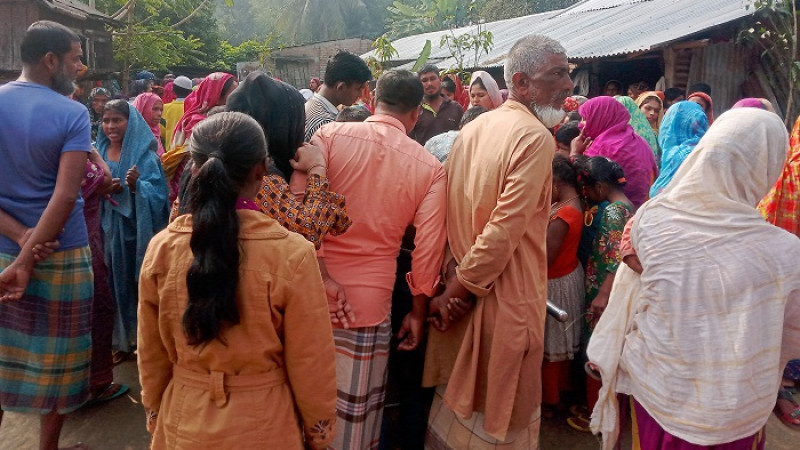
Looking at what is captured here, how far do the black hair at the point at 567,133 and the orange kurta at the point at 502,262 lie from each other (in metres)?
1.97

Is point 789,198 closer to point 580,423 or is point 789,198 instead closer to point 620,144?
point 620,144

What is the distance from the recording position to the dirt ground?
9.87 ft

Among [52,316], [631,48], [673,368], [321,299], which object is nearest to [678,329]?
[673,368]

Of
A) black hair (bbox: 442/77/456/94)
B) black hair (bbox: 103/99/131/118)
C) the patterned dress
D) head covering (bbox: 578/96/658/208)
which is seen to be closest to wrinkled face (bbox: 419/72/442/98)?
black hair (bbox: 442/77/456/94)

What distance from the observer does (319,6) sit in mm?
36250

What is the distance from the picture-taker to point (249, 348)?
62.7 inches

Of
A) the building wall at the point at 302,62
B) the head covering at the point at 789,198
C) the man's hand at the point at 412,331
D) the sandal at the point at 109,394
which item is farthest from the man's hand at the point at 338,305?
the building wall at the point at 302,62

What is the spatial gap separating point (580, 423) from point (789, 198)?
1941mm

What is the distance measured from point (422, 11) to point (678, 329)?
86.9ft

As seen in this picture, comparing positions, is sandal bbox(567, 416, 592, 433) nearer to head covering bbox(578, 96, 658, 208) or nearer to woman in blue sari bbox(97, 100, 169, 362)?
head covering bbox(578, 96, 658, 208)

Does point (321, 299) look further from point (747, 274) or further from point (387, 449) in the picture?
point (387, 449)

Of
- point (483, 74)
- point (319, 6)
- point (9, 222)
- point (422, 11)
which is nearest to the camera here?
point (9, 222)

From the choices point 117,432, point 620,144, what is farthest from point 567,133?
point 117,432

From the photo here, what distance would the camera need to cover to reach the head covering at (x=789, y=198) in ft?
11.6
